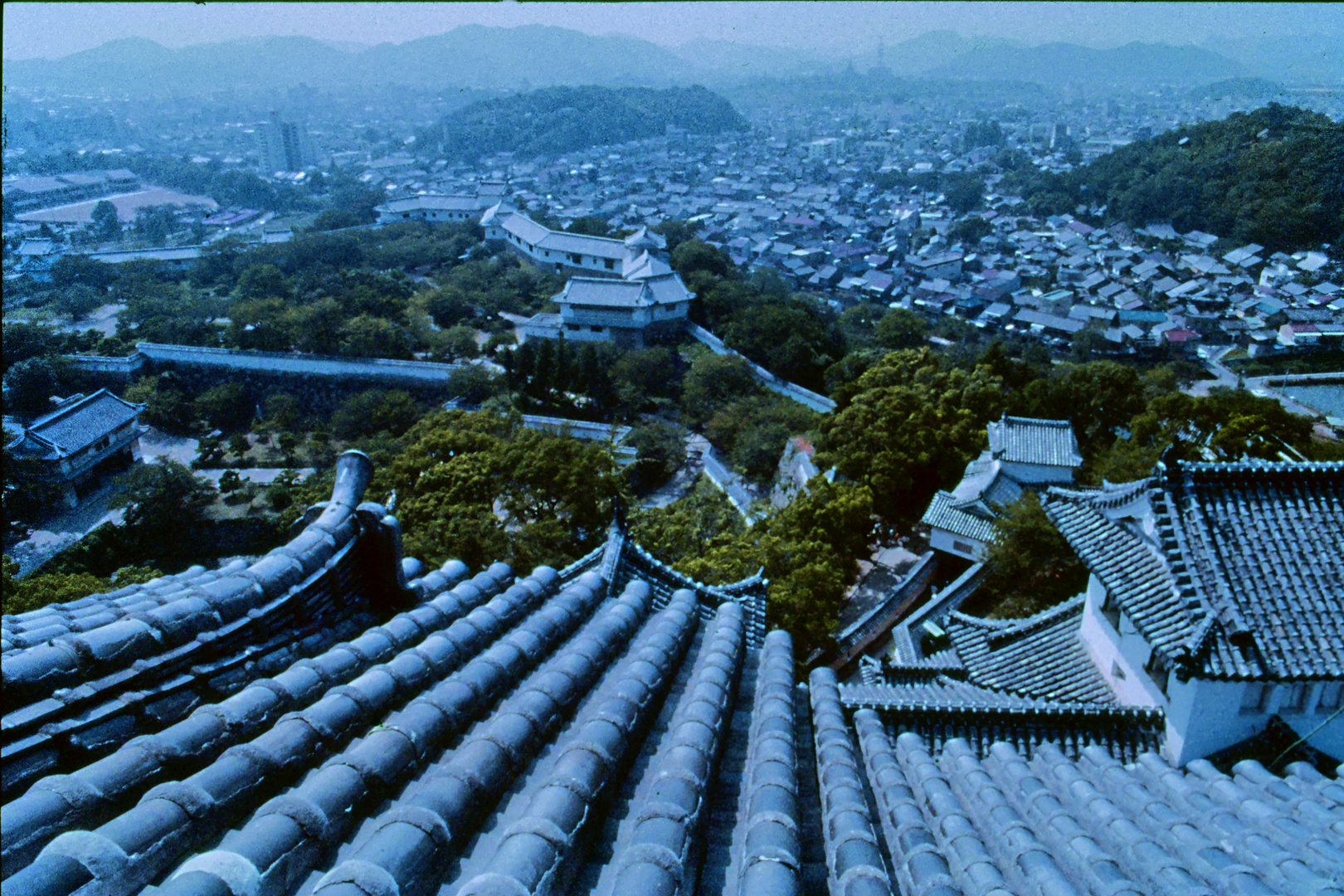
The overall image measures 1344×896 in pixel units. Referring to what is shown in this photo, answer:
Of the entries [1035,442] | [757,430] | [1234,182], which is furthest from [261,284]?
[1234,182]

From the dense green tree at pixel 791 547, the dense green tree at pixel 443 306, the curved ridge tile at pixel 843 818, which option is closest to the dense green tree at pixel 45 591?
the dense green tree at pixel 791 547

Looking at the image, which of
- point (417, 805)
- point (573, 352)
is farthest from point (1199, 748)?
point (573, 352)

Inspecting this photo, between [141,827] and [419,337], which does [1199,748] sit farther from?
[419,337]

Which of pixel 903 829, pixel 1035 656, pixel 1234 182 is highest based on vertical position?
pixel 1234 182

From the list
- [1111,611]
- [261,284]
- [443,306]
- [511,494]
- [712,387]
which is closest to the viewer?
[1111,611]

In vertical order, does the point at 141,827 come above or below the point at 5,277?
above

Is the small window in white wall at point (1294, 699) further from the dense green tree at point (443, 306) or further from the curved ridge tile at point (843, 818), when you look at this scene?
the dense green tree at point (443, 306)

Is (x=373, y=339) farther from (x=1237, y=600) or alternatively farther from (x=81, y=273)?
(x=1237, y=600)

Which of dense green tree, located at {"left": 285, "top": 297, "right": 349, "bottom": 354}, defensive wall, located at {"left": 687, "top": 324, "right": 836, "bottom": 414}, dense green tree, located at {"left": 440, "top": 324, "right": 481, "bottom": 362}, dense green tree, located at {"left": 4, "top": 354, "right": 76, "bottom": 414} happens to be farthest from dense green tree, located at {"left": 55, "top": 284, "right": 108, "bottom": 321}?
defensive wall, located at {"left": 687, "top": 324, "right": 836, "bottom": 414}
